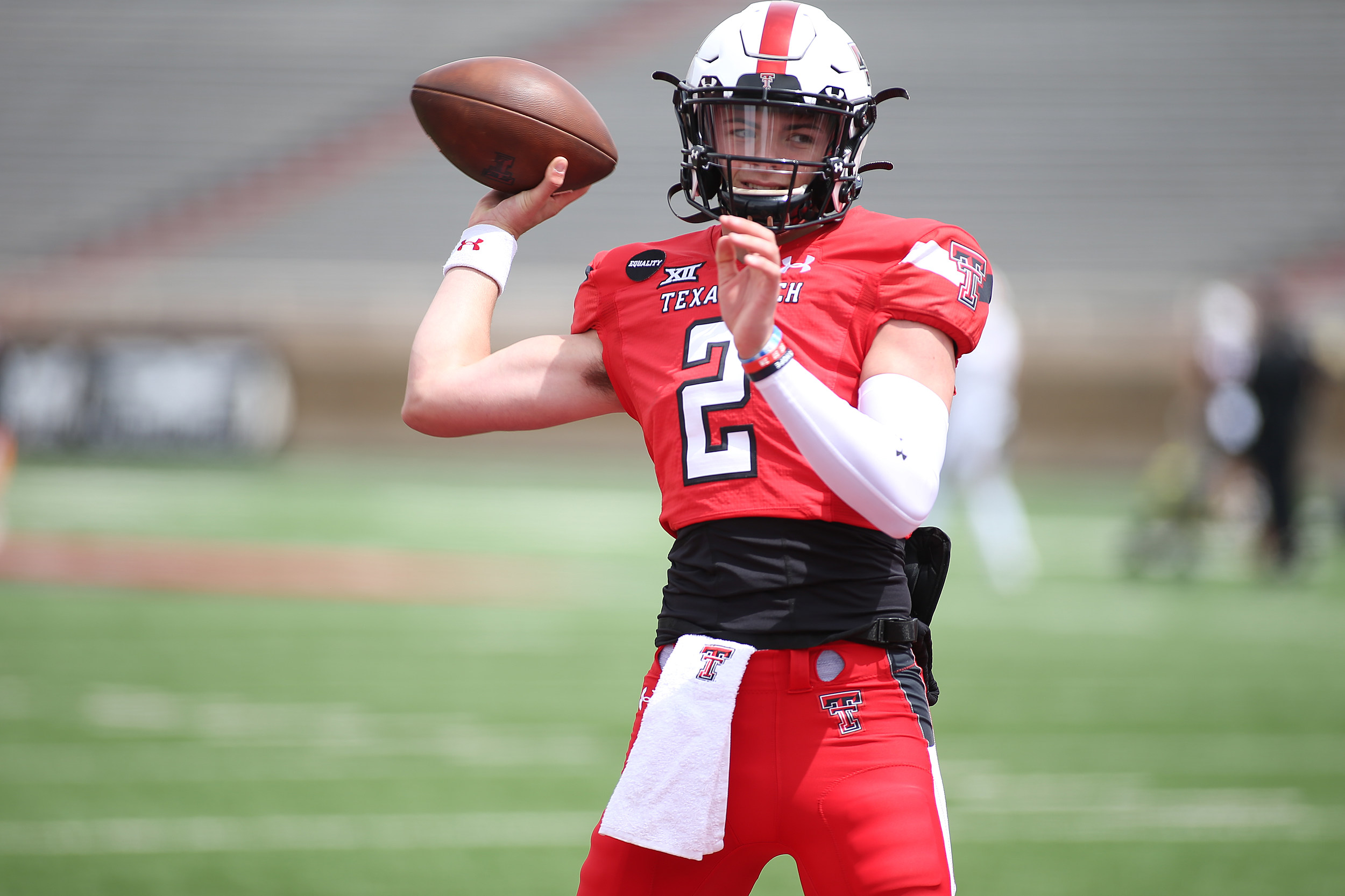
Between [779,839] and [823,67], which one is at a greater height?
[823,67]

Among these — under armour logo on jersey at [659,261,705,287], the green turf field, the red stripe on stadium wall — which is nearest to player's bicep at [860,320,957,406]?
under armour logo on jersey at [659,261,705,287]

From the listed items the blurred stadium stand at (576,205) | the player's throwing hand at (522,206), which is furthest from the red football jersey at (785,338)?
the blurred stadium stand at (576,205)

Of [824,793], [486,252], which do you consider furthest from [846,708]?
[486,252]

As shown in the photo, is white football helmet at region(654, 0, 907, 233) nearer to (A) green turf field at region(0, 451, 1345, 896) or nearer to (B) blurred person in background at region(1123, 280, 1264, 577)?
(A) green turf field at region(0, 451, 1345, 896)

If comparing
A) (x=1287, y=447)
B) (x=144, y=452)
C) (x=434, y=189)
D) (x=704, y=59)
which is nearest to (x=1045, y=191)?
(x=434, y=189)

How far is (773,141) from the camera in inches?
79.9

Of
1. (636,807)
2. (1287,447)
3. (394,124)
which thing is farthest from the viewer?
(394,124)

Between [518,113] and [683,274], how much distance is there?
46 centimetres

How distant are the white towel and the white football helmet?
0.61m

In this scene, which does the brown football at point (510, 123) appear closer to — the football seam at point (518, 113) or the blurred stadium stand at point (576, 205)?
the football seam at point (518, 113)

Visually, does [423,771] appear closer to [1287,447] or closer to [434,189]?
[1287,447]

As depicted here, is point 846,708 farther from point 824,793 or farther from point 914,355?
point 914,355

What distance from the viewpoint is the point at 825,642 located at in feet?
6.31

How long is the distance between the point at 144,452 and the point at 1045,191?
11.5 m
